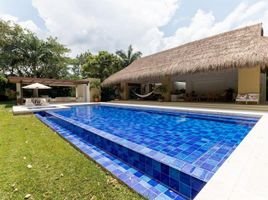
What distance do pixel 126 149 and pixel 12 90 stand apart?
2023 cm

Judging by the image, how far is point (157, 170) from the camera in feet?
8.71

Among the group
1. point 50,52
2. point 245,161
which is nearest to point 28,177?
point 245,161

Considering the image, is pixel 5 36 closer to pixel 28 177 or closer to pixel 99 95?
pixel 99 95

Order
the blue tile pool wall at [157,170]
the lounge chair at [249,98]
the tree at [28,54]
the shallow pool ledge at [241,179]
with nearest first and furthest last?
the shallow pool ledge at [241,179], the blue tile pool wall at [157,170], the lounge chair at [249,98], the tree at [28,54]

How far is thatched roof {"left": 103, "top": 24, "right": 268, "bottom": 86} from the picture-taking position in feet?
25.6

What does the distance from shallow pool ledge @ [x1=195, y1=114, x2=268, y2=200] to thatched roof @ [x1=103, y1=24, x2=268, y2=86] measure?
661cm

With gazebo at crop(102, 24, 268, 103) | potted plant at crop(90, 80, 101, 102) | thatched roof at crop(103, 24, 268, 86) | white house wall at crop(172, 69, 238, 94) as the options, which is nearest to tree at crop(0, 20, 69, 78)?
potted plant at crop(90, 80, 101, 102)

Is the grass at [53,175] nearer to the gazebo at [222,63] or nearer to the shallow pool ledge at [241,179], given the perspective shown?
the shallow pool ledge at [241,179]

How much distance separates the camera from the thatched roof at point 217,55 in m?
7.80

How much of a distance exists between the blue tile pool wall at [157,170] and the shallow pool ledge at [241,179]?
0.36 m

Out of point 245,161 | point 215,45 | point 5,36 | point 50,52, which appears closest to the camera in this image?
point 245,161

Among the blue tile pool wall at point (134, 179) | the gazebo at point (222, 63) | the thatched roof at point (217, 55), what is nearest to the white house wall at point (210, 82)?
the gazebo at point (222, 63)

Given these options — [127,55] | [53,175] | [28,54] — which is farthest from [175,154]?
[28,54]

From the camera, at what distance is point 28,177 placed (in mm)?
2438
